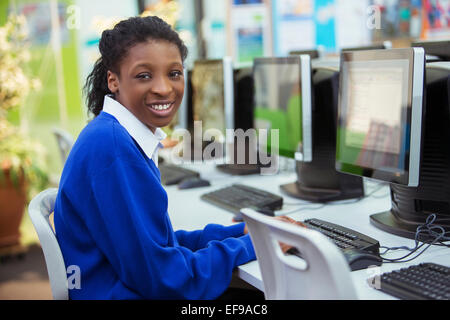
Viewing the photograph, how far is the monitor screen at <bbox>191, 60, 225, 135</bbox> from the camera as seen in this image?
2.55 metres

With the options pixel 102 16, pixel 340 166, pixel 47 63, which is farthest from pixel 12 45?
pixel 340 166

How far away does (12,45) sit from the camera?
4059 mm

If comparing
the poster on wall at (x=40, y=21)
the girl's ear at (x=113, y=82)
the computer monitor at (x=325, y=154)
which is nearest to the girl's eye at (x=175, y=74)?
the girl's ear at (x=113, y=82)

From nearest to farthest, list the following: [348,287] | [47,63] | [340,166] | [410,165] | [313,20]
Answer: [348,287], [410,165], [340,166], [313,20], [47,63]

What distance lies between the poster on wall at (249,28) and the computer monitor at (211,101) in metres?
1.91

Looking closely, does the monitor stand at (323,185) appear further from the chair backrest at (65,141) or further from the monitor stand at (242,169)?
the chair backrest at (65,141)

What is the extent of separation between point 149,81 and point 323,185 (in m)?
1.02

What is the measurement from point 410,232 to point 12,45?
140 inches

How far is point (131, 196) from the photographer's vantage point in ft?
3.89

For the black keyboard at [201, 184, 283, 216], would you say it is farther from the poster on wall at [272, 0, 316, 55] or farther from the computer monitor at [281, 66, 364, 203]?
the poster on wall at [272, 0, 316, 55]

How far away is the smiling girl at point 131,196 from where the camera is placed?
1.19 metres

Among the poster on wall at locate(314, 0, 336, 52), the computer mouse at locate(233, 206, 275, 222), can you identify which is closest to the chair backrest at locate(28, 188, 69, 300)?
the computer mouse at locate(233, 206, 275, 222)
